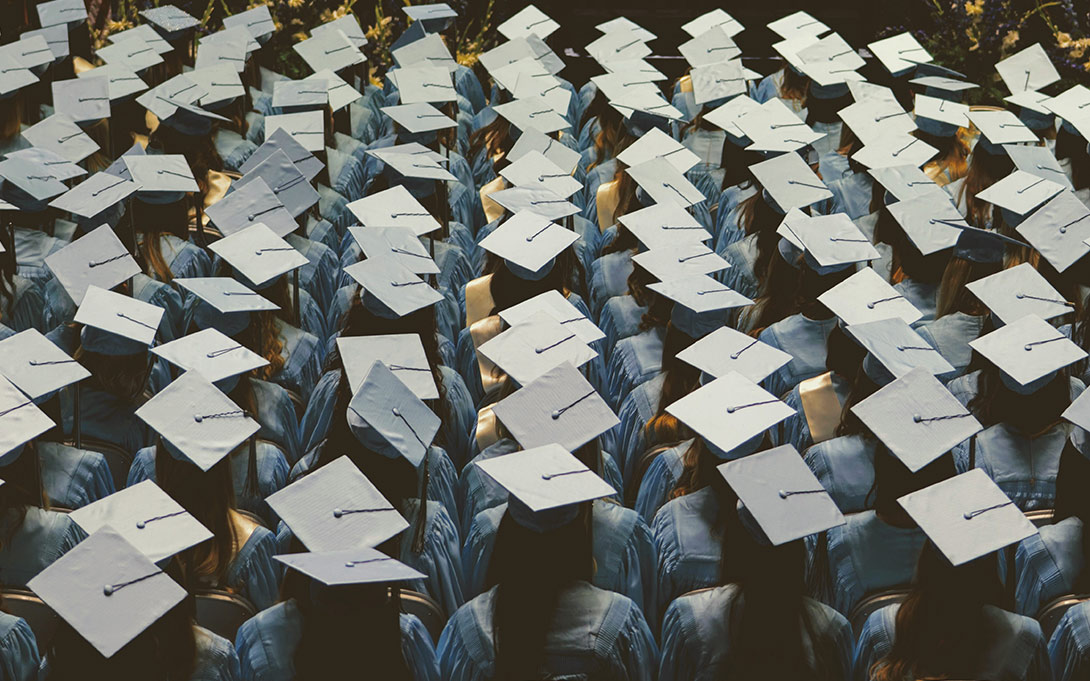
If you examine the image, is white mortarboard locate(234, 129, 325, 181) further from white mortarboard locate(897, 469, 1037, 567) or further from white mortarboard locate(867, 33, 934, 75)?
white mortarboard locate(867, 33, 934, 75)

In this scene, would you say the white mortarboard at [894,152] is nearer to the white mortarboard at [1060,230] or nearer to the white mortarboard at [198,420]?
the white mortarboard at [1060,230]

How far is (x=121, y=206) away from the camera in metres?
4.62

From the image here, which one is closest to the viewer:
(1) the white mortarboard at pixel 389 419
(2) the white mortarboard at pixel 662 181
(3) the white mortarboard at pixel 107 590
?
(3) the white mortarboard at pixel 107 590

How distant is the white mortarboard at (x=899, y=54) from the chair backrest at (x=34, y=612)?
18.8ft

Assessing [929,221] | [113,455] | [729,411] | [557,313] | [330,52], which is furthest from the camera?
[330,52]

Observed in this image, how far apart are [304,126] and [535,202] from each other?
145 cm

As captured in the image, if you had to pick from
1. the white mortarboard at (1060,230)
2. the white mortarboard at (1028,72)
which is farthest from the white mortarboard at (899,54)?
the white mortarboard at (1060,230)

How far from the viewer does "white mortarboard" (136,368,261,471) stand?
3.02 m

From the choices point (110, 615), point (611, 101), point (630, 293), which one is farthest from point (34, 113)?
point (110, 615)

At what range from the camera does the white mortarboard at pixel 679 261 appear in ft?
13.5

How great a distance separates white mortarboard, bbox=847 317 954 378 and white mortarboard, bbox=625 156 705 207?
1.42 metres

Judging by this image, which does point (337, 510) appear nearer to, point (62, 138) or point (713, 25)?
point (62, 138)

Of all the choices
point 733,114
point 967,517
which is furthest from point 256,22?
point 967,517

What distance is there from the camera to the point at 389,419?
10.2 ft
